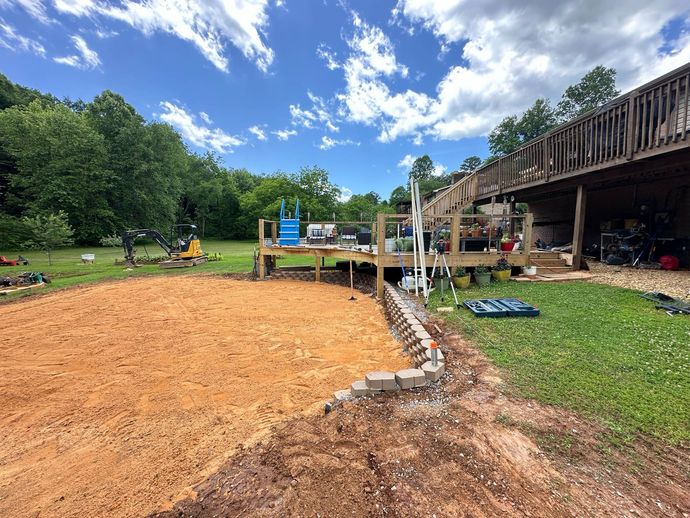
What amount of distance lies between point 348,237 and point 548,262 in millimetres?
6853

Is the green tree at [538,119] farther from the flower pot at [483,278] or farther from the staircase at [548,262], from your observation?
the flower pot at [483,278]

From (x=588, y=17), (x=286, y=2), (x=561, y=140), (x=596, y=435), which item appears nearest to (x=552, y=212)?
(x=561, y=140)

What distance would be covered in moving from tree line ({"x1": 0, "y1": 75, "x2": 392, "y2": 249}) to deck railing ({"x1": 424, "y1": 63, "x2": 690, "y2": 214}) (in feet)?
76.9

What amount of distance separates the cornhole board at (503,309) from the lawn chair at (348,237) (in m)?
6.62

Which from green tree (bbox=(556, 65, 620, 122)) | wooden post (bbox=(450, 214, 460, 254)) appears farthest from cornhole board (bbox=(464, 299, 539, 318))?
A: green tree (bbox=(556, 65, 620, 122))

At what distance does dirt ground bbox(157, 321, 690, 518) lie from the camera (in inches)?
62.8

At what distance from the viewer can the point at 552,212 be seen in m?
11.4

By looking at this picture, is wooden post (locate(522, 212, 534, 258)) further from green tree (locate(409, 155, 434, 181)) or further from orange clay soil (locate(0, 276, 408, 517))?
green tree (locate(409, 155, 434, 181))

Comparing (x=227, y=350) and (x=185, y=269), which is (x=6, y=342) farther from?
(x=185, y=269)

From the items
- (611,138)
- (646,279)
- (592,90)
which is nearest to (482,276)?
(646,279)

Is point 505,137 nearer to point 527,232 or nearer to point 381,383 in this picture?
point 527,232

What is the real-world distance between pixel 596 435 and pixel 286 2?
18.8 m

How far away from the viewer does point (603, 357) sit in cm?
313

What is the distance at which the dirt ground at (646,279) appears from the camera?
521cm
